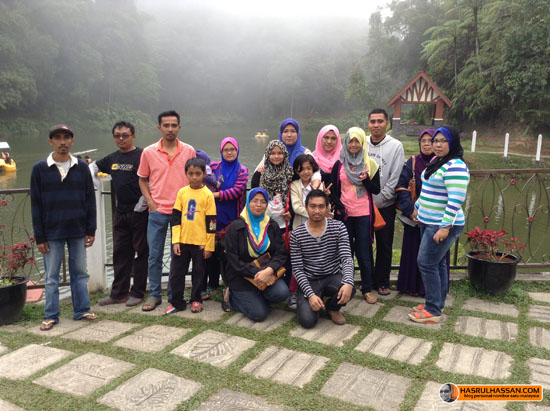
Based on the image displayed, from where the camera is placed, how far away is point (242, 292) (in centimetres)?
354

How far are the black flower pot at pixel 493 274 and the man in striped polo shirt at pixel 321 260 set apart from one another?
4.68 ft

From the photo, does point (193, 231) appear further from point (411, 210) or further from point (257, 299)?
point (411, 210)

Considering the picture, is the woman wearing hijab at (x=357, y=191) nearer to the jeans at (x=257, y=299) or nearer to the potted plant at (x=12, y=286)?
the jeans at (x=257, y=299)

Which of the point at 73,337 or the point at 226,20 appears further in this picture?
the point at 226,20

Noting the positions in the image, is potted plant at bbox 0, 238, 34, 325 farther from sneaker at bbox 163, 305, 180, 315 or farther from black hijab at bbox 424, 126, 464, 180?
black hijab at bbox 424, 126, 464, 180

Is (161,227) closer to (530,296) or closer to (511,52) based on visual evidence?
(530,296)

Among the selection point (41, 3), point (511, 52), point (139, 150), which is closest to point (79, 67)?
point (41, 3)

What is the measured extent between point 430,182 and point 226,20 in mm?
82139

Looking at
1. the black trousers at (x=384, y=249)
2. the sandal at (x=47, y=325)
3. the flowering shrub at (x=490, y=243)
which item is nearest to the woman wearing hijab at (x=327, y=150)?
the black trousers at (x=384, y=249)

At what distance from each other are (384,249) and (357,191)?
669 millimetres

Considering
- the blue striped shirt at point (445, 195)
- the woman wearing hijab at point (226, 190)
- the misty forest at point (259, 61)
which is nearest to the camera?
the blue striped shirt at point (445, 195)

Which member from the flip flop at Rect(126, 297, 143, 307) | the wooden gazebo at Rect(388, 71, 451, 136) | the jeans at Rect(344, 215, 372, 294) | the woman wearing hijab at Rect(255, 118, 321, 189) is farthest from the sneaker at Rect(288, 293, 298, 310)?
the wooden gazebo at Rect(388, 71, 451, 136)

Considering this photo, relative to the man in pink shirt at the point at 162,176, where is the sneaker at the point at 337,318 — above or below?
below

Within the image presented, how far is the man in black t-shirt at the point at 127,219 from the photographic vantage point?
3.77 m
